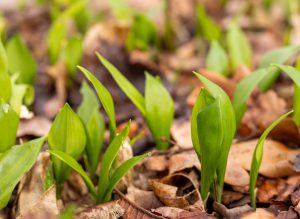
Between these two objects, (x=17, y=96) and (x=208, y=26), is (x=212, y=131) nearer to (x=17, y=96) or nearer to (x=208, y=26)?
(x=17, y=96)

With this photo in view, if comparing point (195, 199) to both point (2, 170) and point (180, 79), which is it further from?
point (180, 79)

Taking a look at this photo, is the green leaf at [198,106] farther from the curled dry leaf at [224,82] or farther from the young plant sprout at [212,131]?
the curled dry leaf at [224,82]

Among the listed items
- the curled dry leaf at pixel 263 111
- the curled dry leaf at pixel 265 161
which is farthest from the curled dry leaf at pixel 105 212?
the curled dry leaf at pixel 263 111

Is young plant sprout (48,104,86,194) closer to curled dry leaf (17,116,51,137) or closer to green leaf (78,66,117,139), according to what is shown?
green leaf (78,66,117,139)

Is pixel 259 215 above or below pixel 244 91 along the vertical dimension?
below

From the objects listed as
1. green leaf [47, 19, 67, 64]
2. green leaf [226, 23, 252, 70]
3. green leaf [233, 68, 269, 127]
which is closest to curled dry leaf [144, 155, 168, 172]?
green leaf [233, 68, 269, 127]

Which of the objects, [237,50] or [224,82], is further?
[237,50]

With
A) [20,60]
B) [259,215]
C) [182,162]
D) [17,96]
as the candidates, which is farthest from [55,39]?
[259,215]
